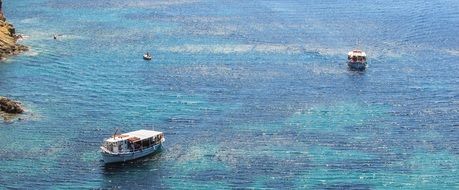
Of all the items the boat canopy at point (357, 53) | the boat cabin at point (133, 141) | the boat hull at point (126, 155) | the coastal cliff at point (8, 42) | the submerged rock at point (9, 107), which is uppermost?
the coastal cliff at point (8, 42)

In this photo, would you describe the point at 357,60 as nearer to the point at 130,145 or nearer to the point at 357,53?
the point at 357,53

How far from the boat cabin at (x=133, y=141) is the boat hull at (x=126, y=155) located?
0.48 metres

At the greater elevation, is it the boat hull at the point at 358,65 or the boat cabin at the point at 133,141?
the boat hull at the point at 358,65

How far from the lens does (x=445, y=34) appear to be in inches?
7500

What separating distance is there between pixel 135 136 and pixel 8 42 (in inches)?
2833

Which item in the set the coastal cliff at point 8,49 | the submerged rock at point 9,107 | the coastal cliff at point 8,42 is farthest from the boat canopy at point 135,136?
the coastal cliff at point 8,42

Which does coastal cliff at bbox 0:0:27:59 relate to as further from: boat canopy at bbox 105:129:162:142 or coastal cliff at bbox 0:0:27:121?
boat canopy at bbox 105:129:162:142

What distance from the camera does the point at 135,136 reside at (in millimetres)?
115000

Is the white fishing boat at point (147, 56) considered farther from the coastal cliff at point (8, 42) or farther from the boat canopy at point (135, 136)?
the boat canopy at point (135, 136)

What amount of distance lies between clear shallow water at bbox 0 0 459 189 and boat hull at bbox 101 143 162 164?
1.11 metres

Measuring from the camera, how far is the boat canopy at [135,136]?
113 m

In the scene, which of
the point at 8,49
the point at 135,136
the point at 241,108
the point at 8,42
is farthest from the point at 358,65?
the point at 8,42

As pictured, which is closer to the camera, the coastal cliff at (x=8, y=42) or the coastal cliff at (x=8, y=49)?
the coastal cliff at (x=8, y=49)

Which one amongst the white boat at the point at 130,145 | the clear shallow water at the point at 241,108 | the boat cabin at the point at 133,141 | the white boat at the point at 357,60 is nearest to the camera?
the clear shallow water at the point at 241,108
